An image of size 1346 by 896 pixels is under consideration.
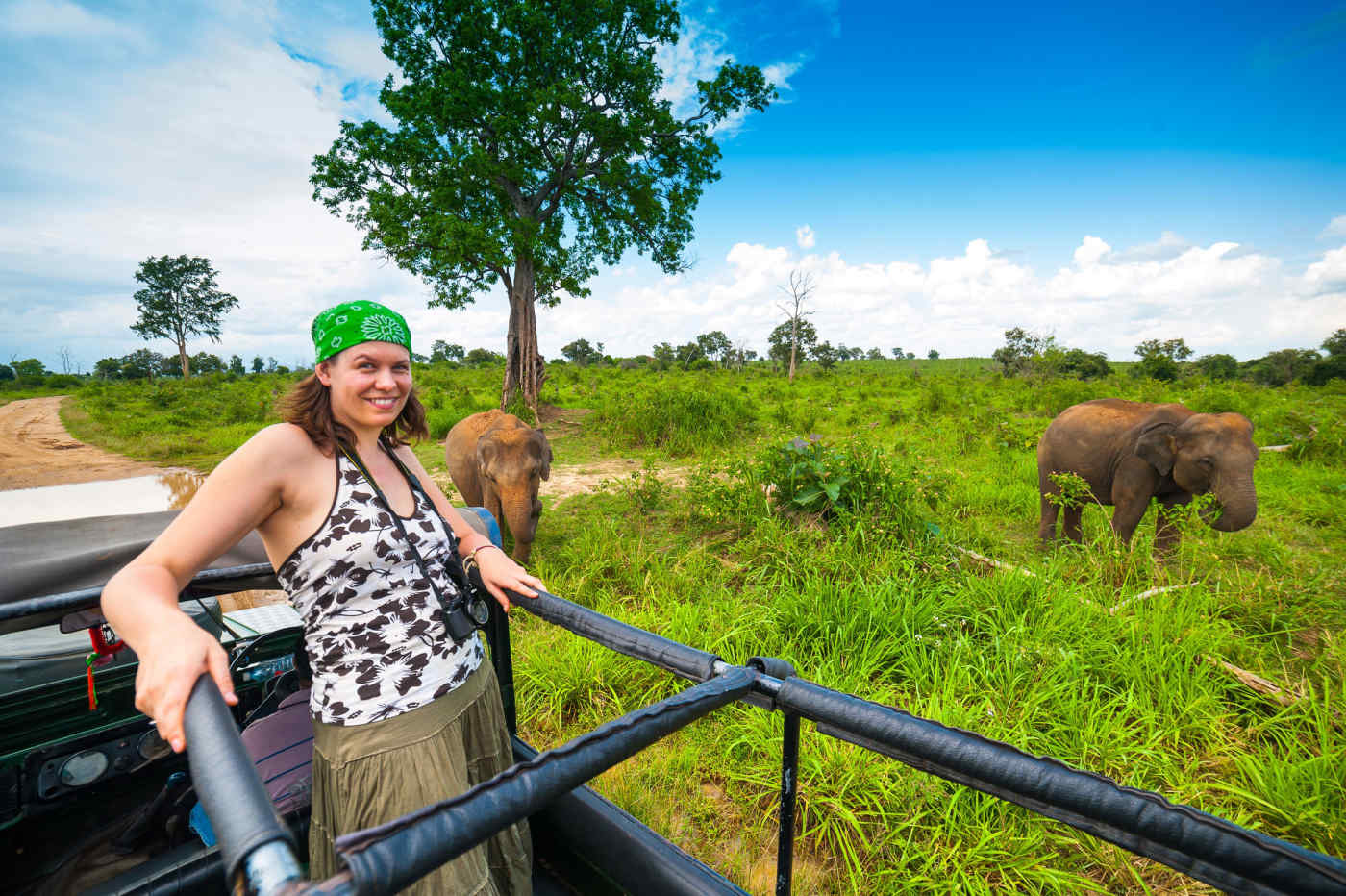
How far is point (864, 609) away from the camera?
3.52m

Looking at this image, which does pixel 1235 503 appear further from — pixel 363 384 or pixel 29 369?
pixel 29 369

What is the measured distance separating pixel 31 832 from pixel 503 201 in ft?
46.3

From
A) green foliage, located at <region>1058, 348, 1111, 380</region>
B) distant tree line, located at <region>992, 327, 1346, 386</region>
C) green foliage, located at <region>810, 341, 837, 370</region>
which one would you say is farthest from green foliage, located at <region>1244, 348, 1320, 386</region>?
green foliage, located at <region>810, 341, 837, 370</region>

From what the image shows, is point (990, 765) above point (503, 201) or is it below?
below

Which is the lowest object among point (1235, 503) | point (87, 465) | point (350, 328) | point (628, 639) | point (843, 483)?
point (87, 465)

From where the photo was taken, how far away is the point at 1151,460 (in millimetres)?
5246

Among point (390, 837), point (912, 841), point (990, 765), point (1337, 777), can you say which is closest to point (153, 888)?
point (390, 837)

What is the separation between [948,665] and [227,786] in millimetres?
3296

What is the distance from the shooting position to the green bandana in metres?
1.35

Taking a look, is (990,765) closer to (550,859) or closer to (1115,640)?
(550,859)

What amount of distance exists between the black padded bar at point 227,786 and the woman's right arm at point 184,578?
1.4 inches

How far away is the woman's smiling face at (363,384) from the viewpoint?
134 centimetres

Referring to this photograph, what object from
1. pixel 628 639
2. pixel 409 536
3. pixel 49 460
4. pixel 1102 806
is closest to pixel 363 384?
pixel 409 536

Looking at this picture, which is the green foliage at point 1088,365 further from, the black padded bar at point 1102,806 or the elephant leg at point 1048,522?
the black padded bar at point 1102,806
